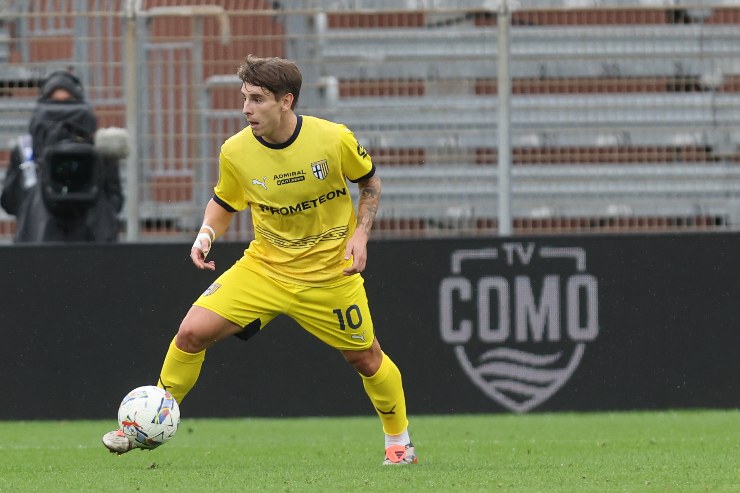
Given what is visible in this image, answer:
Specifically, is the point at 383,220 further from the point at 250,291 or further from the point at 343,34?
the point at 250,291

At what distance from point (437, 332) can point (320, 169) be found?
3.15 meters

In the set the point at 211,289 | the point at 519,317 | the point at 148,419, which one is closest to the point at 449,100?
the point at 519,317

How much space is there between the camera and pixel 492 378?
9742mm

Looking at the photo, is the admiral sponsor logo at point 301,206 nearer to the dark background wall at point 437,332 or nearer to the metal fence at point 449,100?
the dark background wall at point 437,332

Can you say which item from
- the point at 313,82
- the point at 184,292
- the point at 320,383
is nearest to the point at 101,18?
the point at 313,82

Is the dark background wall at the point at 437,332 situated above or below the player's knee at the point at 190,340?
below

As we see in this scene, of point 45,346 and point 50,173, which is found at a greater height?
point 50,173

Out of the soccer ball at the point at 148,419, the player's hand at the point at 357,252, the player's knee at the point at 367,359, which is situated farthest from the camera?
the player's knee at the point at 367,359

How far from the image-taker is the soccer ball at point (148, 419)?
6.55m

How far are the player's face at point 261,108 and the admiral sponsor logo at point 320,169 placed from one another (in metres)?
0.26

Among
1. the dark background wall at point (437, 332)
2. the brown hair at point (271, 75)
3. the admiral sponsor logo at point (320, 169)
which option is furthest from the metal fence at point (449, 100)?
the brown hair at point (271, 75)

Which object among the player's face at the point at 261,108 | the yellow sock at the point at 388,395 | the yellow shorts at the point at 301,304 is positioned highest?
the player's face at the point at 261,108

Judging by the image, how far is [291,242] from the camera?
275 inches

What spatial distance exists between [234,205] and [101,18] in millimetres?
4149
